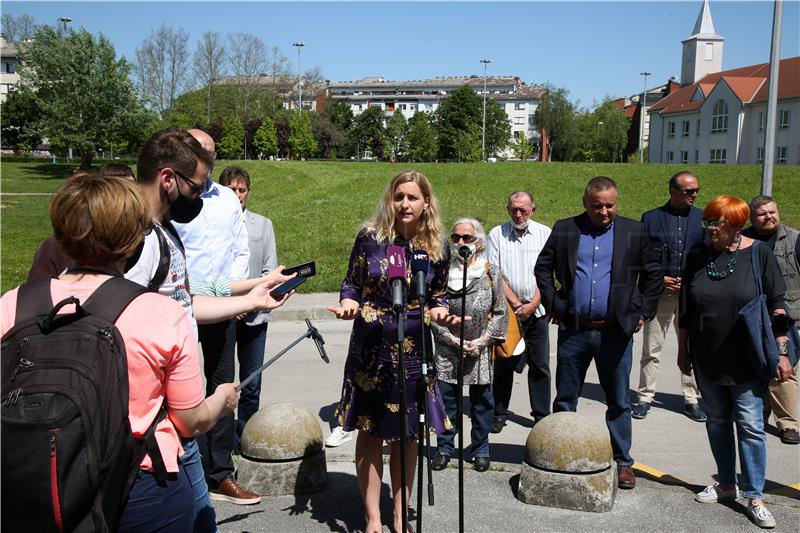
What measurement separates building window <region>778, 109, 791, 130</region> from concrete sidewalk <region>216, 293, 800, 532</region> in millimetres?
63304

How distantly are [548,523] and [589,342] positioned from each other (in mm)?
1480

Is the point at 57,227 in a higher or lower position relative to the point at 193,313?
higher

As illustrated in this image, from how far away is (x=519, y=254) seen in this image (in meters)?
7.33

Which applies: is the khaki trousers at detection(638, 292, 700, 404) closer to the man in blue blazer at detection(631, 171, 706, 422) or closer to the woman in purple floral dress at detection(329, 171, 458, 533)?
the man in blue blazer at detection(631, 171, 706, 422)

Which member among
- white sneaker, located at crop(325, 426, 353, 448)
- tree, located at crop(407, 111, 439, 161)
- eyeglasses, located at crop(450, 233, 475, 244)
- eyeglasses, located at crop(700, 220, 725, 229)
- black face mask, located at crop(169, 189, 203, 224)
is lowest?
white sneaker, located at crop(325, 426, 353, 448)

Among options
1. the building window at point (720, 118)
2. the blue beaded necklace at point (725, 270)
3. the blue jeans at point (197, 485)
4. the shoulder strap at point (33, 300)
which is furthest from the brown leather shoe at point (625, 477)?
the building window at point (720, 118)

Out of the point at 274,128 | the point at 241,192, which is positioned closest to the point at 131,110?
the point at 274,128

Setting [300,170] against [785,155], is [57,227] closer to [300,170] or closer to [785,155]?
[300,170]

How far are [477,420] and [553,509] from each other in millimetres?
1061

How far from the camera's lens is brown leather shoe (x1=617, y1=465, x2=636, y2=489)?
17.9 ft

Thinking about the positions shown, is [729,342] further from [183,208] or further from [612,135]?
[612,135]

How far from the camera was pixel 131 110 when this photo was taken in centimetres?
5950

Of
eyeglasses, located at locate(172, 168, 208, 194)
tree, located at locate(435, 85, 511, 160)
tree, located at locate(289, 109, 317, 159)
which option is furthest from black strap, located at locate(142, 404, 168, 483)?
tree, located at locate(435, 85, 511, 160)

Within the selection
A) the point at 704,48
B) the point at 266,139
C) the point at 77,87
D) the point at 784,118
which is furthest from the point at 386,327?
the point at 704,48
